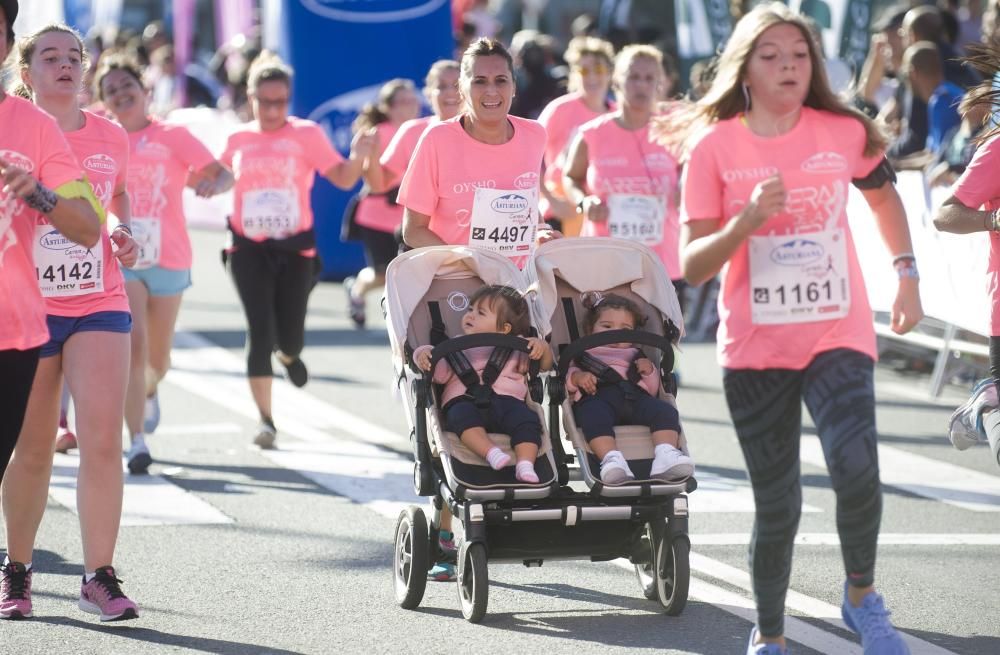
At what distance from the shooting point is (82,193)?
206 inches

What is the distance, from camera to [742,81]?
5.03 metres

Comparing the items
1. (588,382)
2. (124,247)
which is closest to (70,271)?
(124,247)

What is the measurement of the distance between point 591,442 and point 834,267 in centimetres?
138

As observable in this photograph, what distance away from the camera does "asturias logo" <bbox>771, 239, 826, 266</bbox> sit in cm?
495

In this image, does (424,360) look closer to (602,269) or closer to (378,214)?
(602,269)

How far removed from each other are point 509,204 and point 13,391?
7.44 ft

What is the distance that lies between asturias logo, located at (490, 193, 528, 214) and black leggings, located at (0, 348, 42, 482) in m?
2.10

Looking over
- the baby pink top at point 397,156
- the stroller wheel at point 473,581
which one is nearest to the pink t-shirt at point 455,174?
the stroller wheel at point 473,581

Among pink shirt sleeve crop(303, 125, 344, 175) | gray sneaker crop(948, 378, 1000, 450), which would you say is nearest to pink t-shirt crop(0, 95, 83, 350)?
gray sneaker crop(948, 378, 1000, 450)

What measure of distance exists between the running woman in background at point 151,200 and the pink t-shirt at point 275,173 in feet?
1.81

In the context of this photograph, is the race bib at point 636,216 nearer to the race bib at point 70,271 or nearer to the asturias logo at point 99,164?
the asturias logo at point 99,164

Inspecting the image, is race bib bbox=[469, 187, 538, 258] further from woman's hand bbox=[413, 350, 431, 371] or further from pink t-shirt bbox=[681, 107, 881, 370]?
pink t-shirt bbox=[681, 107, 881, 370]

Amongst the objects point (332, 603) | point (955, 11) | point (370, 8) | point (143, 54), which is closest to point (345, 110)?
point (370, 8)

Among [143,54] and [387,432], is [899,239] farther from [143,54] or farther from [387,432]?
[143,54]
